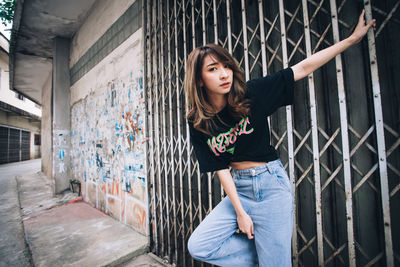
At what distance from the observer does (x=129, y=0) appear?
3.51 m

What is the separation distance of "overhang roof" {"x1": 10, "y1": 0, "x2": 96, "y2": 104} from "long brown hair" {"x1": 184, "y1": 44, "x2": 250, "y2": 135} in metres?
4.86

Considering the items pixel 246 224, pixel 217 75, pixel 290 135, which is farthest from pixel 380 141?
pixel 217 75

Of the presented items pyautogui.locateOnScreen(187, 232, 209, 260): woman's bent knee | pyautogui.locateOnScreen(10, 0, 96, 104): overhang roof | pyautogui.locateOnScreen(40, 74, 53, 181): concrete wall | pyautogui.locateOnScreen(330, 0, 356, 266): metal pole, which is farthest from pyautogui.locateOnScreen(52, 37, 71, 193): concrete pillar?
pyautogui.locateOnScreen(330, 0, 356, 266): metal pole

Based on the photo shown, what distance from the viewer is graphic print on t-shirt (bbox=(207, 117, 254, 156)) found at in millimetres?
1271

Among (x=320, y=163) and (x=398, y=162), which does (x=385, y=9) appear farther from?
(x=320, y=163)

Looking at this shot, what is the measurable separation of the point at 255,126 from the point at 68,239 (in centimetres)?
352

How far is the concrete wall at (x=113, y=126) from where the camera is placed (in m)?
3.29

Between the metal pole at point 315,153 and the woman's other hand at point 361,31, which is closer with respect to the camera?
the woman's other hand at point 361,31

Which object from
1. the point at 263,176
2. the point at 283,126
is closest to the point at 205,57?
the point at 263,176

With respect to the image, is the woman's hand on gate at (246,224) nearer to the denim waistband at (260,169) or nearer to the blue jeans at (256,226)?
the blue jeans at (256,226)

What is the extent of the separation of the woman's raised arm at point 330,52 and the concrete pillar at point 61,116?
685 centimetres

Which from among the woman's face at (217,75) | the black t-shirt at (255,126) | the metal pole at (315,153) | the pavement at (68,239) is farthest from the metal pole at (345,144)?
the pavement at (68,239)

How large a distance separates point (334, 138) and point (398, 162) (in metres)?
0.38

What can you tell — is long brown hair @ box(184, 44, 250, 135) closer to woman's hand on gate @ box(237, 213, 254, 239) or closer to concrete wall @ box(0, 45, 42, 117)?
woman's hand on gate @ box(237, 213, 254, 239)
